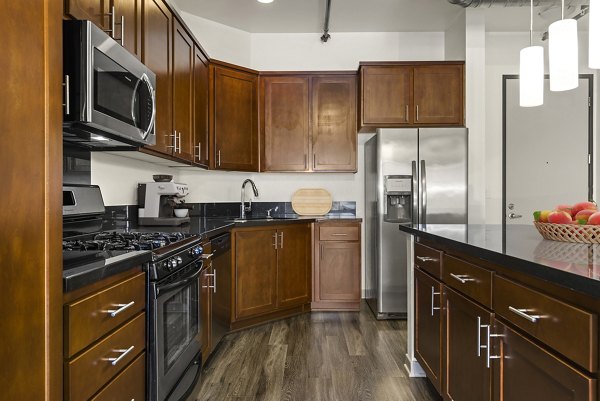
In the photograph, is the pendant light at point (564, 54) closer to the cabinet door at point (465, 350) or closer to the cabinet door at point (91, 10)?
the cabinet door at point (465, 350)

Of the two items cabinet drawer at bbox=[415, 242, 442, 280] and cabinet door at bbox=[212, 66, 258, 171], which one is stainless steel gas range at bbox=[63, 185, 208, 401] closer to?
cabinet drawer at bbox=[415, 242, 442, 280]

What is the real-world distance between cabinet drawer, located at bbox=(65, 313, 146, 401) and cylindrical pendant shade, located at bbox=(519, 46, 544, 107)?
1956 millimetres

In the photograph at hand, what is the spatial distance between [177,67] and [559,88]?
2293mm

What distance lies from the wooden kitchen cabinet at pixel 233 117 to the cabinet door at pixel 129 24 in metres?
1.36

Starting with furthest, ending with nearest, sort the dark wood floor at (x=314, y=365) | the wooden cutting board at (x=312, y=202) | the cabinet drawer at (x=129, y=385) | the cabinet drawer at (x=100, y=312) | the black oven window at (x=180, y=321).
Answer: the wooden cutting board at (x=312, y=202) < the dark wood floor at (x=314, y=365) < the black oven window at (x=180, y=321) < the cabinet drawer at (x=129, y=385) < the cabinet drawer at (x=100, y=312)

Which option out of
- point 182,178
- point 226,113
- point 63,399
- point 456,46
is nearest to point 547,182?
point 456,46

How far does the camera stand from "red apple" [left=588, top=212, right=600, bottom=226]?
1.41m

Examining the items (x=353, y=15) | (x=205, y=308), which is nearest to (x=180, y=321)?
(x=205, y=308)

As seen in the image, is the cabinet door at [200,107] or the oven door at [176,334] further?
the cabinet door at [200,107]

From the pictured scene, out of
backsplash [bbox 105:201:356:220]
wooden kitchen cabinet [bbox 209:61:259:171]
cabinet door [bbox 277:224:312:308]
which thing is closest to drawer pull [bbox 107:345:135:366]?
cabinet door [bbox 277:224:312:308]

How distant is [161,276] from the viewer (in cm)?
161

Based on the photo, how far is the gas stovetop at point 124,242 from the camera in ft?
5.03

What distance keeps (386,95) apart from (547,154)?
6.28 ft

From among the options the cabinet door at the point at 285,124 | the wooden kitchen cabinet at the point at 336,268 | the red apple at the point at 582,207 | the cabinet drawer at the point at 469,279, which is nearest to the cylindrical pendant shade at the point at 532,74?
the red apple at the point at 582,207
